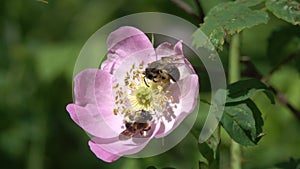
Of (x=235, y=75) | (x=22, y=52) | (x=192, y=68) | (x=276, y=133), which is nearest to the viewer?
(x=192, y=68)

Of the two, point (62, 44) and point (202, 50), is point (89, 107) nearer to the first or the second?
point (202, 50)

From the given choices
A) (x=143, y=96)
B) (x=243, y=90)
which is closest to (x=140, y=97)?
(x=143, y=96)

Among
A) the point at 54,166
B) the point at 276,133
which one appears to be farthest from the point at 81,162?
the point at 276,133

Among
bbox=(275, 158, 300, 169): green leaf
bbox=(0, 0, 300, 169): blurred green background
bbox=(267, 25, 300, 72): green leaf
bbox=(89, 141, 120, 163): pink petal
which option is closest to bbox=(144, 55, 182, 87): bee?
A: bbox=(89, 141, 120, 163): pink petal

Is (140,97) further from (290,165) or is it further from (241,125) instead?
(290,165)

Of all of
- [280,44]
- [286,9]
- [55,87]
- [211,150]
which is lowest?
[55,87]

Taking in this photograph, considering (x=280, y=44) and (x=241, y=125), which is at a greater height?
(x=241, y=125)
